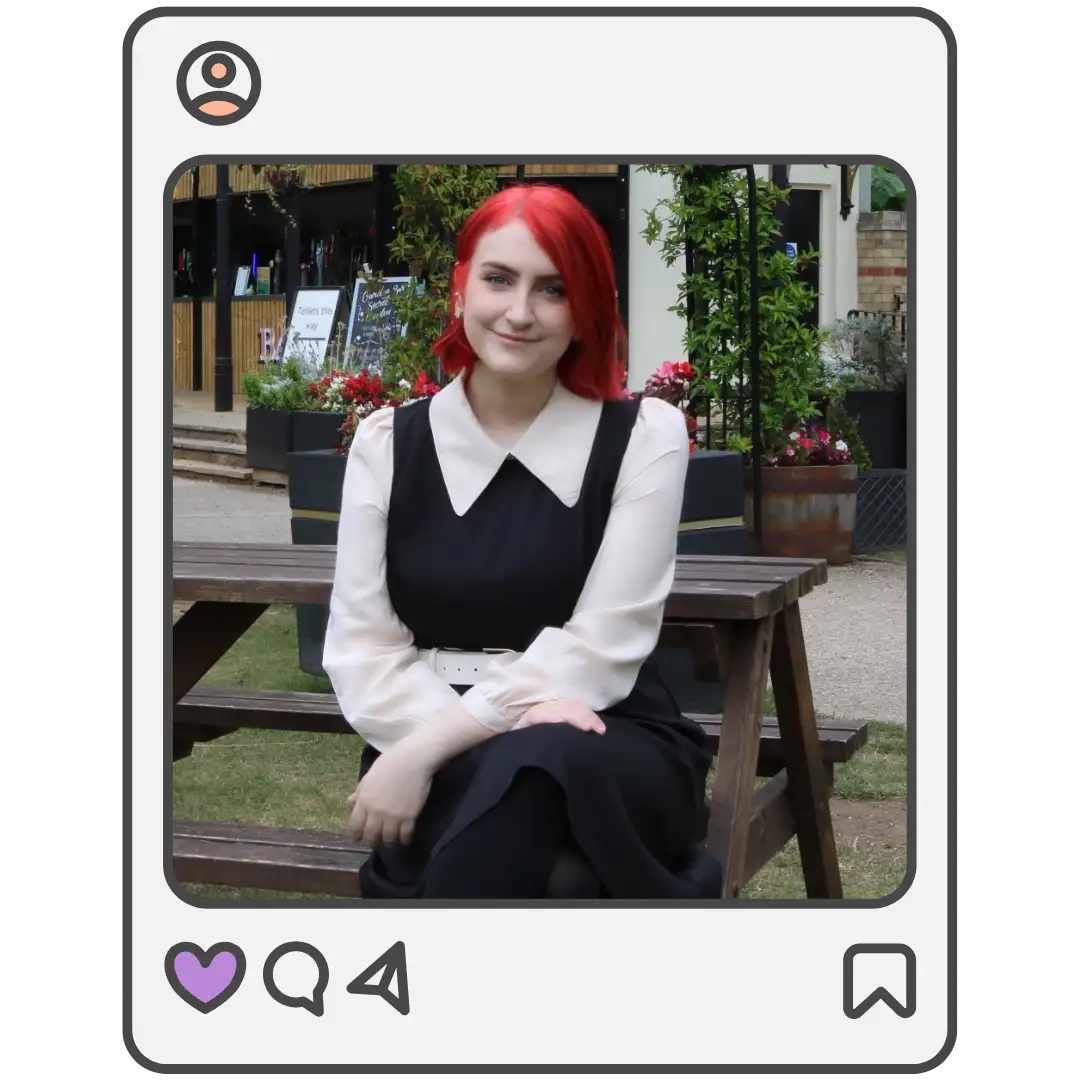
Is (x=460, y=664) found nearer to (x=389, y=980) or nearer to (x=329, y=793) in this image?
(x=389, y=980)

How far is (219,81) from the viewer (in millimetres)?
2277

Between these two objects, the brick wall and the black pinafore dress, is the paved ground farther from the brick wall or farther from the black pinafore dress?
the brick wall

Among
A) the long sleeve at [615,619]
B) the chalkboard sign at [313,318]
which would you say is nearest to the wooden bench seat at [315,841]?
the long sleeve at [615,619]

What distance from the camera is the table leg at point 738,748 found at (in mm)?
2670

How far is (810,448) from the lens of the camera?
6418mm

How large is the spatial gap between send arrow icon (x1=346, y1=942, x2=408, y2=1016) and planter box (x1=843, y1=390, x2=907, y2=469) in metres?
5.31

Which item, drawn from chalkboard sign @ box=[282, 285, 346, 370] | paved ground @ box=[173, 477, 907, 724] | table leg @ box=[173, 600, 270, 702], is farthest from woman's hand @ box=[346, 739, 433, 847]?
chalkboard sign @ box=[282, 285, 346, 370]

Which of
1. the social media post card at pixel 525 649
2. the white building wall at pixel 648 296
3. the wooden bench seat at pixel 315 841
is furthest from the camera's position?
the white building wall at pixel 648 296

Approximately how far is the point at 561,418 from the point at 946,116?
70 cm

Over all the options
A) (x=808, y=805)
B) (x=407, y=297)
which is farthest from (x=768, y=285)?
(x=808, y=805)

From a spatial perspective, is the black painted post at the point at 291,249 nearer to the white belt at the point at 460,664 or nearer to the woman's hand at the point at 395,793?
the white belt at the point at 460,664

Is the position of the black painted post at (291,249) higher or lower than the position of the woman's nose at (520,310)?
higher

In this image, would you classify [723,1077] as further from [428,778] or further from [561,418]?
[561,418]

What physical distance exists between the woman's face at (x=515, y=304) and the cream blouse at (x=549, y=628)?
0.13 meters
